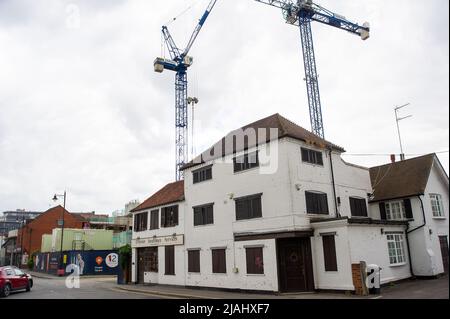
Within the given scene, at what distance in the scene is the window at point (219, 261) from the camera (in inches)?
922

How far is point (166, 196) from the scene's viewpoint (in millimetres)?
30578

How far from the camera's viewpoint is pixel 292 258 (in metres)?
20.5

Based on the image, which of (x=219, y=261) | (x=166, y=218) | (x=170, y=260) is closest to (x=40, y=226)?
(x=166, y=218)

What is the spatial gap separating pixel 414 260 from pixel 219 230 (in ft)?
42.5

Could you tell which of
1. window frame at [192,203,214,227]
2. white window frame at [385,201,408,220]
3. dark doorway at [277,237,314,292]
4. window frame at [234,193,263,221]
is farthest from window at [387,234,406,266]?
window frame at [192,203,214,227]

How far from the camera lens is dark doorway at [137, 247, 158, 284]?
97.7ft

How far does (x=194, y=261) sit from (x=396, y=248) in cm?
1311

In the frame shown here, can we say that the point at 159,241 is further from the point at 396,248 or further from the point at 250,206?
the point at 396,248

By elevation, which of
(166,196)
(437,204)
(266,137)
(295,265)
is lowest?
(295,265)

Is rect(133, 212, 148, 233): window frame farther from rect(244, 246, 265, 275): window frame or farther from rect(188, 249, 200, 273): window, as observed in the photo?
rect(244, 246, 265, 275): window frame

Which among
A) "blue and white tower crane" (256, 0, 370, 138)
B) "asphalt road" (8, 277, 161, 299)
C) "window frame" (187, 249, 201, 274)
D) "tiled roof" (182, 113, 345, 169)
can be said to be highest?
"blue and white tower crane" (256, 0, 370, 138)

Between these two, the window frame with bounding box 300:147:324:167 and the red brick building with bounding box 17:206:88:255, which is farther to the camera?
the red brick building with bounding box 17:206:88:255
